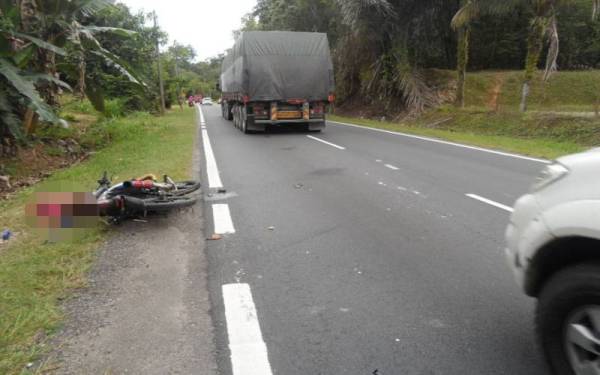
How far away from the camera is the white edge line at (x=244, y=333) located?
9.37ft

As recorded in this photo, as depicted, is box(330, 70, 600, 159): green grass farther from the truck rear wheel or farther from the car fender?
the car fender

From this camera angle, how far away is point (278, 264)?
4.48m

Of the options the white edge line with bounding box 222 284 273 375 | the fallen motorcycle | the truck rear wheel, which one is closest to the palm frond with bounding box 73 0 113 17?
the fallen motorcycle

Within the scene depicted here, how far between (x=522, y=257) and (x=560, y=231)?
0.36 meters

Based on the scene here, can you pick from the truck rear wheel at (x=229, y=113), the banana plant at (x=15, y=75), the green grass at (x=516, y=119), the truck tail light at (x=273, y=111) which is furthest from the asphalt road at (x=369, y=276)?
the truck rear wheel at (x=229, y=113)

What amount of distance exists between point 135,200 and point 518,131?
14656 millimetres

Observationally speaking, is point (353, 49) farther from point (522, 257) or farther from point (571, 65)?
point (522, 257)

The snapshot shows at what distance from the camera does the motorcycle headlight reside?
2.57 metres

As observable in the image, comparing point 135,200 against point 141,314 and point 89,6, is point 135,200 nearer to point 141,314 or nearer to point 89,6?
point 141,314

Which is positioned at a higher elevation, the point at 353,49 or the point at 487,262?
the point at 353,49

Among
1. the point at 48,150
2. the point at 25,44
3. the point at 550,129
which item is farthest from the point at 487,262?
the point at 550,129

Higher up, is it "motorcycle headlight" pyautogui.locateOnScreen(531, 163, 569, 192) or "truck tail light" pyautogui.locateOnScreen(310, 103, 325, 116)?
"truck tail light" pyautogui.locateOnScreen(310, 103, 325, 116)

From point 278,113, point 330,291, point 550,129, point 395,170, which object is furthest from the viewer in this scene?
point 278,113

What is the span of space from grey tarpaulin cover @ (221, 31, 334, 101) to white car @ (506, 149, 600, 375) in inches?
581
